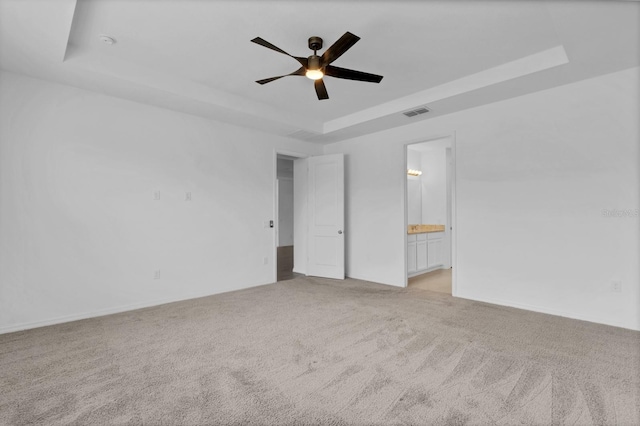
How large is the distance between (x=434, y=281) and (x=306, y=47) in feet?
13.9

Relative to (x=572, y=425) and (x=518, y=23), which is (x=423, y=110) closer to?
(x=518, y=23)

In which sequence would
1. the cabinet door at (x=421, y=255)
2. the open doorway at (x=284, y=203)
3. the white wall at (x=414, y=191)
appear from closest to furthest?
the cabinet door at (x=421, y=255) < the white wall at (x=414, y=191) < the open doorway at (x=284, y=203)

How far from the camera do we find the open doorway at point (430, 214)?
18.3ft

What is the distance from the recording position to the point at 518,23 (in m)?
2.54

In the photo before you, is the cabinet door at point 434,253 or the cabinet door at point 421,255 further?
the cabinet door at point 434,253

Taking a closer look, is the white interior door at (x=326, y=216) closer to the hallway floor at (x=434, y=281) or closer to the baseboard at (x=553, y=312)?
the hallway floor at (x=434, y=281)

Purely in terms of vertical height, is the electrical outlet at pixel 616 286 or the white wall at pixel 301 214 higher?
the white wall at pixel 301 214

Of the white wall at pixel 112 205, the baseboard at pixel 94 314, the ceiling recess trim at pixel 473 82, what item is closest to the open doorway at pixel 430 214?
the ceiling recess trim at pixel 473 82

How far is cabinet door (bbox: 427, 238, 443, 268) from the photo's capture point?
6094 mm

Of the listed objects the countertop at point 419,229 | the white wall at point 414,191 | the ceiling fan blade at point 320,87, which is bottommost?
the countertop at point 419,229

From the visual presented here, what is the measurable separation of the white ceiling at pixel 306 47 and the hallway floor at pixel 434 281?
105 inches

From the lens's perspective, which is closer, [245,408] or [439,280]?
[245,408]

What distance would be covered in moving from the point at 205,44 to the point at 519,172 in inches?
148

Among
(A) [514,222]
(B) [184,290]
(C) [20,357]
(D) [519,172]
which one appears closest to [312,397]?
(C) [20,357]
